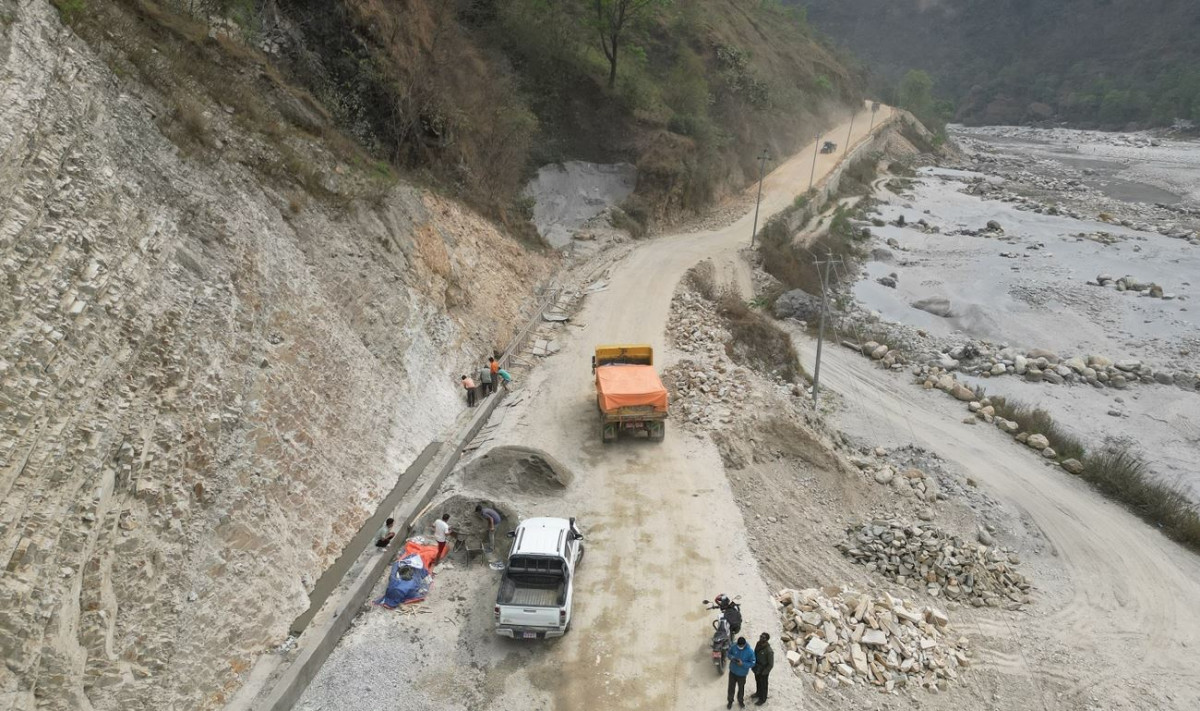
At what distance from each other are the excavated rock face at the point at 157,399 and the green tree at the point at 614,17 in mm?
26952

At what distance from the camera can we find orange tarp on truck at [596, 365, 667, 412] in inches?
733

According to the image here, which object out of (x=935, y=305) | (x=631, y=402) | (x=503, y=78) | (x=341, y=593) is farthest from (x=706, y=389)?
(x=935, y=305)

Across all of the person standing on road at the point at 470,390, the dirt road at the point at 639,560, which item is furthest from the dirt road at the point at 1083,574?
the person standing on road at the point at 470,390

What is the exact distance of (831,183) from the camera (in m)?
55.6

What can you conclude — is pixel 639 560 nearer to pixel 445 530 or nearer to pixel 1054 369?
pixel 445 530

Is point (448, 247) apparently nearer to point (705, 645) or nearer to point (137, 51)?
point (137, 51)

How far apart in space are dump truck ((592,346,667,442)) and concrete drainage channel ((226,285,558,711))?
3.88m

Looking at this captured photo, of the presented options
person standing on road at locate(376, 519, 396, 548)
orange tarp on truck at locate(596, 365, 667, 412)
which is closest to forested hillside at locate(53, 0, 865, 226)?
person standing on road at locate(376, 519, 396, 548)

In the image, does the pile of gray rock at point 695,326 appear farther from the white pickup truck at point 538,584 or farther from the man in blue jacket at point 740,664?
the man in blue jacket at point 740,664

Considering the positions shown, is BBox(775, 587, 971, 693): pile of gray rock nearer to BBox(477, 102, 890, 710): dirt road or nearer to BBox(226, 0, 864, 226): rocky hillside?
BBox(477, 102, 890, 710): dirt road

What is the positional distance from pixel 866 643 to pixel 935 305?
98.3 ft

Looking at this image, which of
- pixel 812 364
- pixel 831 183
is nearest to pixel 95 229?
pixel 812 364

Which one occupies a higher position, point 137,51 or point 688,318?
point 137,51

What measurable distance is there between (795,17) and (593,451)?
9471 cm
